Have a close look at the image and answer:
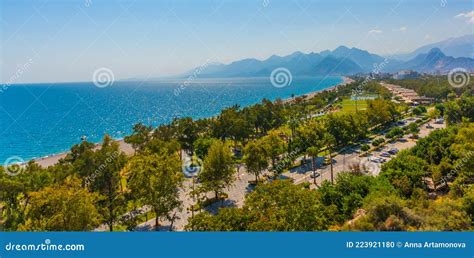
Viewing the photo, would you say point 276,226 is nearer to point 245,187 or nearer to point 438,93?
point 245,187

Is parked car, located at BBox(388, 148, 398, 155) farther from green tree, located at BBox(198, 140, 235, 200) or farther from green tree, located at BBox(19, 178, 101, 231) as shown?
green tree, located at BBox(19, 178, 101, 231)

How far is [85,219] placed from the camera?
14.0 meters

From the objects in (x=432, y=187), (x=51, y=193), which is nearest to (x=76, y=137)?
(x=51, y=193)

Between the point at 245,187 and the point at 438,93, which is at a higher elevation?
the point at 438,93

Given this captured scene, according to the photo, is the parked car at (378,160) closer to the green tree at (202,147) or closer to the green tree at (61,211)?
the green tree at (202,147)

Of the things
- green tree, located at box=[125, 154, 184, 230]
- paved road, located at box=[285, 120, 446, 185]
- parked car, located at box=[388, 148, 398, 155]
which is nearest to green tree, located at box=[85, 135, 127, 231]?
green tree, located at box=[125, 154, 184, 230]

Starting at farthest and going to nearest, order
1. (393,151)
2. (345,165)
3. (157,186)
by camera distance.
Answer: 1. (393,151)
2. (345,165)
3. (157,186)

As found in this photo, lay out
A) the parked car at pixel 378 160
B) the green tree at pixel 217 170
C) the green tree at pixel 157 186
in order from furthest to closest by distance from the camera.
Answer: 1. the parked car at pixel 378 160
2. the green tree at pixel 217 170
3. the green tree at pixel 157 186

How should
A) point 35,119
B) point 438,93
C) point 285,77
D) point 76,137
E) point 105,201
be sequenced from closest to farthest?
1. point 105,201
2. point 285,77
3. point 76,137
4. point 438,93
5. point 35,119

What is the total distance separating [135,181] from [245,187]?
11080 mm

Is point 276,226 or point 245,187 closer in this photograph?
point 276,226

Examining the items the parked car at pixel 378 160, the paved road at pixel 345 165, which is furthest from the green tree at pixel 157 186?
the parked car at pixel 378 160

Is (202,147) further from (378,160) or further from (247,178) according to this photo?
(378,160)

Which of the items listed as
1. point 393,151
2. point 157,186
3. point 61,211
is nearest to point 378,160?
point 393,151
